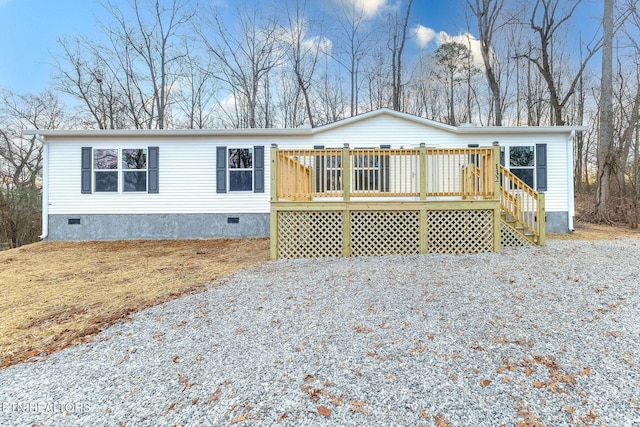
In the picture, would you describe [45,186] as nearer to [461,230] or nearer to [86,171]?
[86,171]

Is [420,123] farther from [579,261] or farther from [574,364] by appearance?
[574,364]

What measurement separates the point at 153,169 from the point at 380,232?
6996 mm

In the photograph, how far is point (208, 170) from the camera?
9.07 meters

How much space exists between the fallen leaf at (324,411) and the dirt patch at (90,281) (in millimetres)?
2515

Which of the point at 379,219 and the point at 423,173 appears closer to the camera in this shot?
the point at 423,173

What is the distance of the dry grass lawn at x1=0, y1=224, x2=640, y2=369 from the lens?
3109 mm

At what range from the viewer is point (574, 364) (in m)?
2.16

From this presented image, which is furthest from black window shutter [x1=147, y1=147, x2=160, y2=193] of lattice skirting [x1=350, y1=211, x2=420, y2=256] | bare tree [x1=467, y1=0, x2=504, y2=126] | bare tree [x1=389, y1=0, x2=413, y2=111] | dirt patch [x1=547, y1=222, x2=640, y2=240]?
bare tree [x1=467, y1=0, x2=504, y2=126]

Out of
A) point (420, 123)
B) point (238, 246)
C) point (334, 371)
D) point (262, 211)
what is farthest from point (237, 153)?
point (334, 371)

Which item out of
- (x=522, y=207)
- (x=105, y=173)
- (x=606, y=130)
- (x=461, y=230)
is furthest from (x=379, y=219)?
(x=606, y=130)

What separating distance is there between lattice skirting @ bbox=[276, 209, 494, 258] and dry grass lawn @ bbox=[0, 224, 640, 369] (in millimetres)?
894

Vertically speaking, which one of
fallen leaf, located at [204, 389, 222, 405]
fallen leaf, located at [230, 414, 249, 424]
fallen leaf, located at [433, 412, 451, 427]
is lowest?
fallen leaf, located at [230, 414, 249, 424]

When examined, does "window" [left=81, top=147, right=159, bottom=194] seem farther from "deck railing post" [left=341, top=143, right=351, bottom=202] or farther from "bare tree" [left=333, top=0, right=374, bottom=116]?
"bare tree" [left=333, top=0, right=374, bottom=116]

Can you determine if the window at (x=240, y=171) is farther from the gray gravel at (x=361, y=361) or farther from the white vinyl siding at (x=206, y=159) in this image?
the gray gravel at (x=361, y=361)
